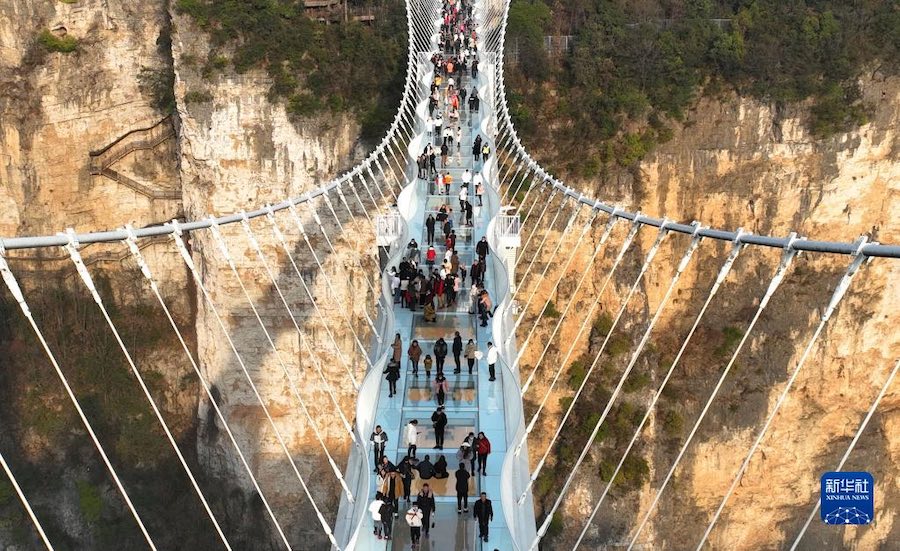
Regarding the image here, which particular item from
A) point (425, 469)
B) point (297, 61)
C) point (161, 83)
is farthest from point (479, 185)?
point (161, 83)

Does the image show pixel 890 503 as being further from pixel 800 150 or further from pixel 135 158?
pixel 135 158

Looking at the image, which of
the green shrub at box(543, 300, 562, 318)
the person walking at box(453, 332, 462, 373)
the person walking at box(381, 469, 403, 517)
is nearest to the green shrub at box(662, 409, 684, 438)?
the green shrub at box(543, 300, 562, 318)

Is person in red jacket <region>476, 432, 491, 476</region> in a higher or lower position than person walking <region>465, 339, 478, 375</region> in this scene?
lower

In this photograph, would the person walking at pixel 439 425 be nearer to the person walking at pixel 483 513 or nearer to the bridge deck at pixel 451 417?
the bridge deck at pixel 451 417

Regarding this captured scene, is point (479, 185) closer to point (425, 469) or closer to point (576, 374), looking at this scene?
point (425, 469)

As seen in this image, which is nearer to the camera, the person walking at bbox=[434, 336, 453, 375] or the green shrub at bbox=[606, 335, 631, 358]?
the person walking at bbox=[434, 336, 453, 375]

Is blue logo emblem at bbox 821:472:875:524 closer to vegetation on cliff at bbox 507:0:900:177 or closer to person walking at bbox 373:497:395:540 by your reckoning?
vegetation on cliff at bbox 507:0:900:177
